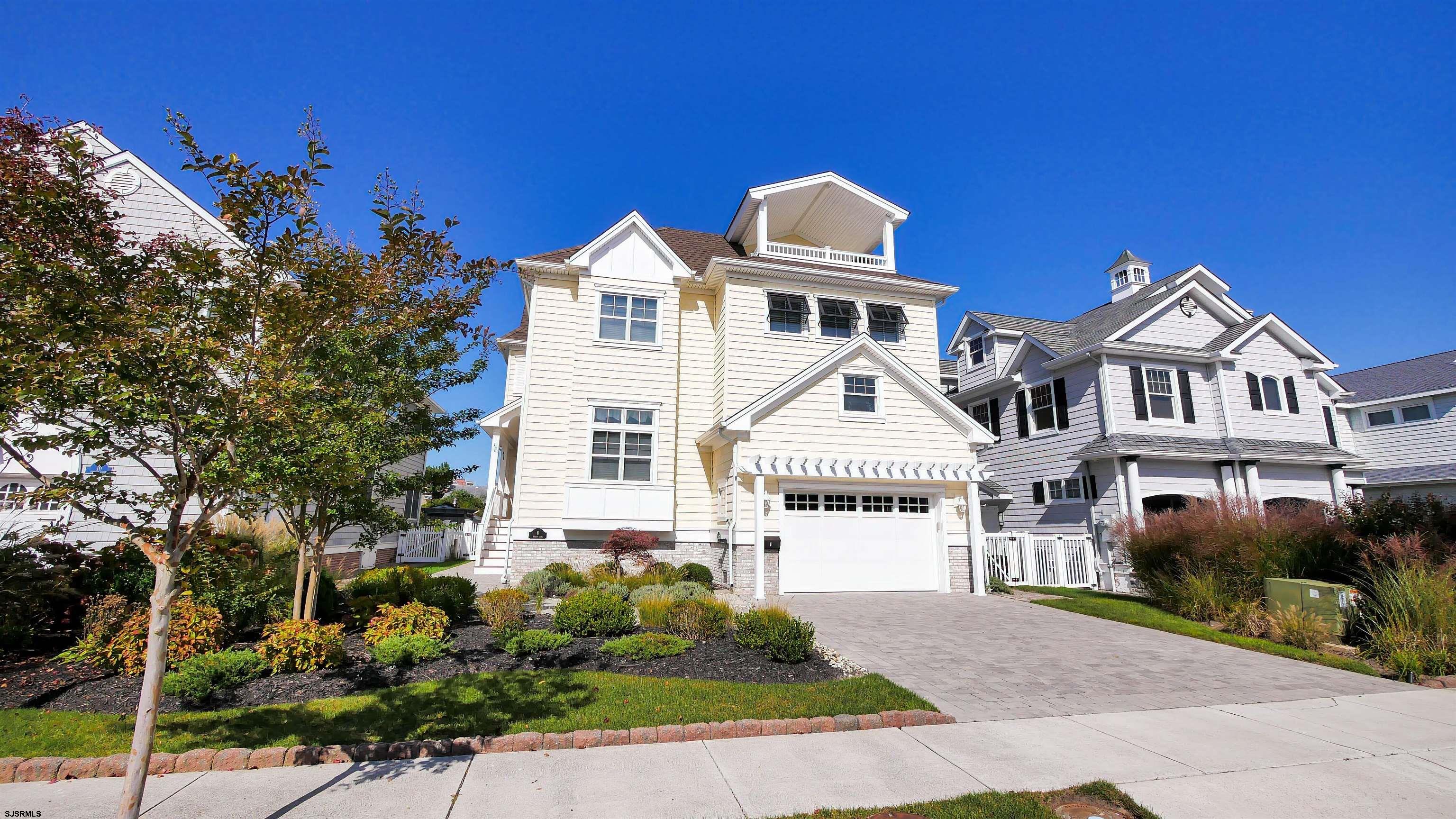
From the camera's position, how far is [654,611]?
9562mm

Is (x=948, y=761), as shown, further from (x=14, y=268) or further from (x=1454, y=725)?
(x=14, y=268)

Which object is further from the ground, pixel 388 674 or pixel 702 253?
pixel 702 253

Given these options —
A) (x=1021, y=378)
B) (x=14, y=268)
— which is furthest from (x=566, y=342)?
(x=1021, y=378)

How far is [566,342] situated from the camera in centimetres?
1680

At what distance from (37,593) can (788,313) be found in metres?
15.2

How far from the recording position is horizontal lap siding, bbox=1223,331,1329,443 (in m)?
20.4

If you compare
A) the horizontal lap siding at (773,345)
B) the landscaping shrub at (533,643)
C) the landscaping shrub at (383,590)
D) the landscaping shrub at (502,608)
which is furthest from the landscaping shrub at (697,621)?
the horizontal lap siding at (773,345)

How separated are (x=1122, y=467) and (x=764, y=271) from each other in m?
12.0

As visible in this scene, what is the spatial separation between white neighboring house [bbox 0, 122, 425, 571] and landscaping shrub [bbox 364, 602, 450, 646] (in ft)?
15.6

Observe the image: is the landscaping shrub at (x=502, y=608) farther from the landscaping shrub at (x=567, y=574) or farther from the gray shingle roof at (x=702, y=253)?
the gray shingle roof at (x=702, y=253)

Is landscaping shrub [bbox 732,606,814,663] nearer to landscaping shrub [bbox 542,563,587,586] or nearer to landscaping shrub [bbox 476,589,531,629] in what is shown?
landscaping shrub [bbox 476,589,531,629]

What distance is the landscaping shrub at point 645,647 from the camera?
8.02 meters

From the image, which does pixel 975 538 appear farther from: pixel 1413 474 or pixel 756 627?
pixel 1413 474

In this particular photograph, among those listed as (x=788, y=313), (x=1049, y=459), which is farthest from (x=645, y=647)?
(x=1049, y=459)
